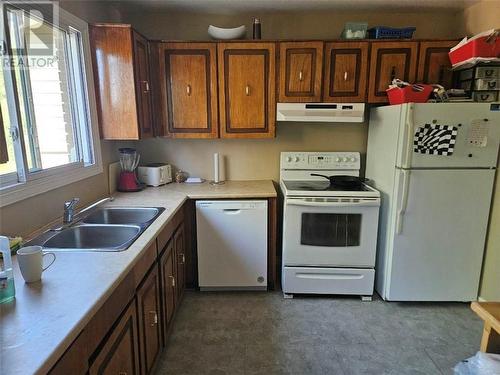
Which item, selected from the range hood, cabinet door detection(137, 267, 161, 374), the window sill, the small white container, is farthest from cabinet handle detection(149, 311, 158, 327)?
the small white container

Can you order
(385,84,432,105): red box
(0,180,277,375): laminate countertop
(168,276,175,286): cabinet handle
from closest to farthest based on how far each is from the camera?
(0,180,277,375): laminate countertop, (168,276,175,286): cabinet handle, (385,84,432,105): red box

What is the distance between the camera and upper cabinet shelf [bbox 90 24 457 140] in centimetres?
258

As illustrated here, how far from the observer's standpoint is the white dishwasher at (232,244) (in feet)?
8.39

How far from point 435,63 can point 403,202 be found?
1.21 metres

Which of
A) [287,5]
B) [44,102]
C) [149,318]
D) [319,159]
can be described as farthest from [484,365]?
[287,5]

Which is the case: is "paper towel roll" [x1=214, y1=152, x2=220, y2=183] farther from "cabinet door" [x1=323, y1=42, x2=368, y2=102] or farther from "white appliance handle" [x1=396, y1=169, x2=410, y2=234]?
"white appliance handle" [x1=396, y1=169, x2=410, y2=234]

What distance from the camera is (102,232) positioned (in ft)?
6.03

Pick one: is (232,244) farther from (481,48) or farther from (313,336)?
(481,48)

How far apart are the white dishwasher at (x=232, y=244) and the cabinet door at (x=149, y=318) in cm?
82

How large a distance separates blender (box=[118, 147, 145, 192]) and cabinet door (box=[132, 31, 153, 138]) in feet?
0.84

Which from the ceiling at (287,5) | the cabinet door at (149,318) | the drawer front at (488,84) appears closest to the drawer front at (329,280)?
the cabinet door at (149,318)

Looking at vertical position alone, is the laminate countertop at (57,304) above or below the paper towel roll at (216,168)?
below

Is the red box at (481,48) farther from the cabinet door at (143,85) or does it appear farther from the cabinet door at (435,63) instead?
the cabinet door at (143,85)

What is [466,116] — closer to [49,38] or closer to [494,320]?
[494,320]
